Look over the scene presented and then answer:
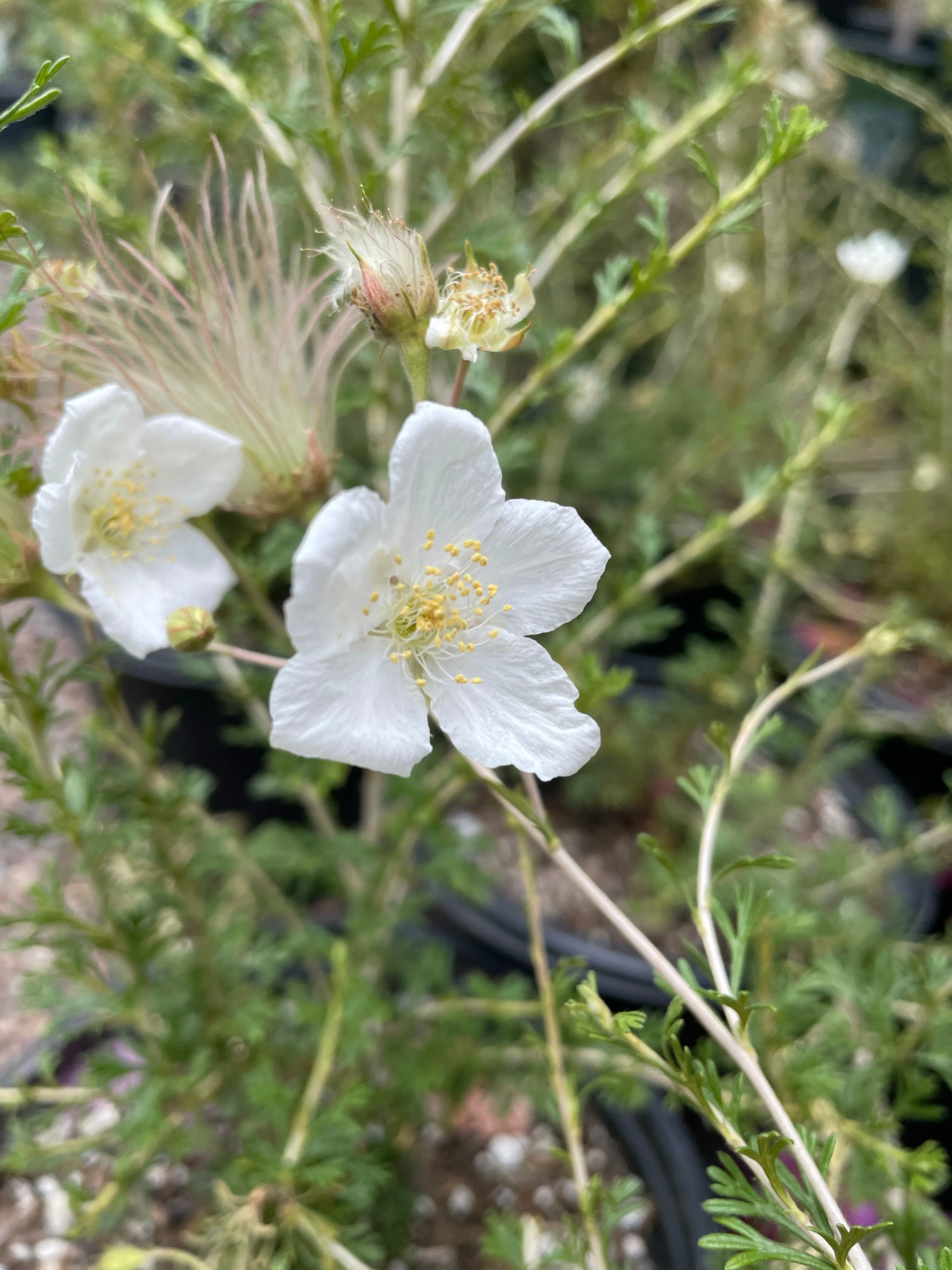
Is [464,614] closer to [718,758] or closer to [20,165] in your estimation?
Result: [718,758]

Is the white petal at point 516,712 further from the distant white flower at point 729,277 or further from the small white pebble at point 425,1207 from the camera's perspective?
the distant white flower at point 729,277

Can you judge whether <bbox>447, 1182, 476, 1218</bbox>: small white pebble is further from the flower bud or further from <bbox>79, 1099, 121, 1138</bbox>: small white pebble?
the flower bud

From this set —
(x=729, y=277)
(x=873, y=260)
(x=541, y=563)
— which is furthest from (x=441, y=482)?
(x=729, y=277)

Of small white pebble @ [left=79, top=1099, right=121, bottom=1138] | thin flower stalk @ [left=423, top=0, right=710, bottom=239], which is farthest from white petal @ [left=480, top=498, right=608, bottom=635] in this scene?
small white pebble @ [left=79, top=1099, right=121, bottom=1138]

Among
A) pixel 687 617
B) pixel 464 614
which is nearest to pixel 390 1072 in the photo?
pixel 464 614

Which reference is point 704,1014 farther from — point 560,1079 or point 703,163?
point 703,163

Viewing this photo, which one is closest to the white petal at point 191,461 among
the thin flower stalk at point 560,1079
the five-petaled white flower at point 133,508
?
the five-petaled white flower at point 133,508

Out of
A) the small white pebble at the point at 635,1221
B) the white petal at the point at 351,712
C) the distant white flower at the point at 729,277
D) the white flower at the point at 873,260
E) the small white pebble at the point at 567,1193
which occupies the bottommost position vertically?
the small white pebble at the point at 567,1193
